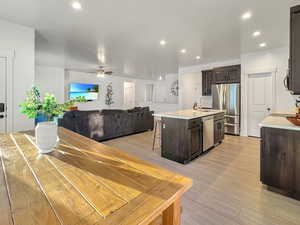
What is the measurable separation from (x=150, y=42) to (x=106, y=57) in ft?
7.05

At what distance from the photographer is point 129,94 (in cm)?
1062

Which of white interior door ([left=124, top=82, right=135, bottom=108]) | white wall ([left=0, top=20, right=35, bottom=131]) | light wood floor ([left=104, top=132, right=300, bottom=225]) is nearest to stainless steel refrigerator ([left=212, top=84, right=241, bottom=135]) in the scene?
light wood floor ([left=104, top=132, right=300, bottom=225])

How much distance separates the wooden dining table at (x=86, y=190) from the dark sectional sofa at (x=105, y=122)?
2937mm

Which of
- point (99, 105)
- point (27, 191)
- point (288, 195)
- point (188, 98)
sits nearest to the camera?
point (27, 191)

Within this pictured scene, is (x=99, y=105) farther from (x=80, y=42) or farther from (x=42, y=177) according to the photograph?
(x=42, y=177)

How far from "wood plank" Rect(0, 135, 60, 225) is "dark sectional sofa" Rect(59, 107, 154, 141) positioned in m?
3.13

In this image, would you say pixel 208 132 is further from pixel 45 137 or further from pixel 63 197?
pixel 63 197

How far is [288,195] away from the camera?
197 centimetres

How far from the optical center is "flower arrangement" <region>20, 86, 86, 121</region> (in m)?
1.25

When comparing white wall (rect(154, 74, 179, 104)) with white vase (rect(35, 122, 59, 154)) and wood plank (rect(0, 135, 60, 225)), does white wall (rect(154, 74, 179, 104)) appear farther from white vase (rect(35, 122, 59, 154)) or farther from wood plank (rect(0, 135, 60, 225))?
wood plank (rect(0, 135, 60, 225))

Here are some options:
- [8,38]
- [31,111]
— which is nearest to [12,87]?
[8,38]

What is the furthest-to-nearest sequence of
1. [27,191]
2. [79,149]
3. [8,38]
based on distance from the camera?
[8,38]
[79,149]
[27,191]

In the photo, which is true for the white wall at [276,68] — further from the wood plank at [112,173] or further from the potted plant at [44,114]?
the potted plant at [44,114]

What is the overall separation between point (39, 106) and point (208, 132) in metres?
3.21
